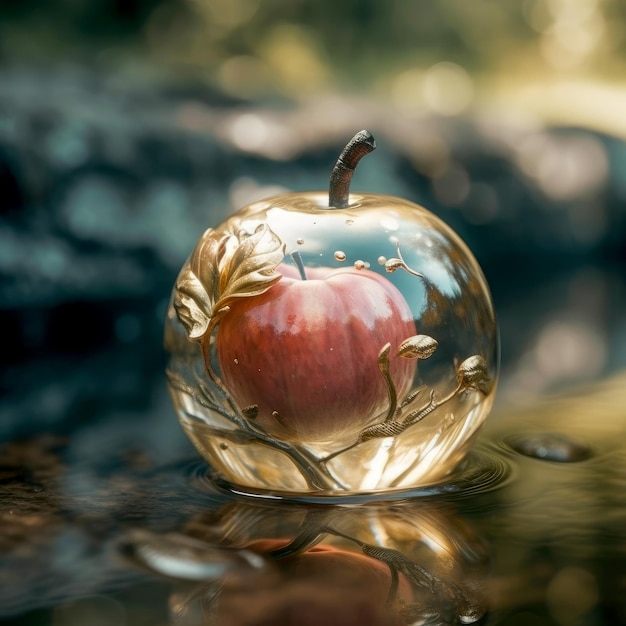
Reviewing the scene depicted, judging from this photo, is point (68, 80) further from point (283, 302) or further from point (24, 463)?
point (283, 302)

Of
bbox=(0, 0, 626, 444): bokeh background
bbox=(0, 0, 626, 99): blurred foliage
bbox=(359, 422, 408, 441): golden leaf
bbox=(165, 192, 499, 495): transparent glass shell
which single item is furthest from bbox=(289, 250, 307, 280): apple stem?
bbox=(0, 0, 626, 99): blurred foliage

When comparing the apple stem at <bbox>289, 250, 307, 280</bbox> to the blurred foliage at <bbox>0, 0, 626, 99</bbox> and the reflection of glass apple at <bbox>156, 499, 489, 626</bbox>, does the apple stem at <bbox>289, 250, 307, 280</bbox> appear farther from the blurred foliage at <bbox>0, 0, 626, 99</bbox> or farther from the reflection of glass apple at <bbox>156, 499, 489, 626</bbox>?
the blurred foliage at <bbox>0, 0, 626, 99</bbox>

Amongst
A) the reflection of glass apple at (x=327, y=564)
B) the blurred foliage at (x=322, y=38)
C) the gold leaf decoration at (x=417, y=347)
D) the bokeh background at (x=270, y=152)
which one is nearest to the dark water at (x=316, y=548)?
the reflection of glass apple at (x=327, y=564)

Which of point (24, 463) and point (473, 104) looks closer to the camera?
point (24, 463)

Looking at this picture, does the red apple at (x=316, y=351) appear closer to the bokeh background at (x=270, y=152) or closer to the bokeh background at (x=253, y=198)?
the bokeh background at (x=253, y=198)

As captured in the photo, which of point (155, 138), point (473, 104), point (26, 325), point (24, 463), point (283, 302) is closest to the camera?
point (283, 302)

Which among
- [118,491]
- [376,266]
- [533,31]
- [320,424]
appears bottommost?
[118,491]

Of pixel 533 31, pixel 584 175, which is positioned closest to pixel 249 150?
pixel 584 175

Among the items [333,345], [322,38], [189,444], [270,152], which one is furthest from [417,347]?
[322,38]

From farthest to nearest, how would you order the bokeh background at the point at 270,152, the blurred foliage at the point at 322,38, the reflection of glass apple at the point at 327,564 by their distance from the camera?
the blurred foliage at the point at 322,38, the bokeh background at the point at 270,152, the reflection of glass apple at the point at 327,564
